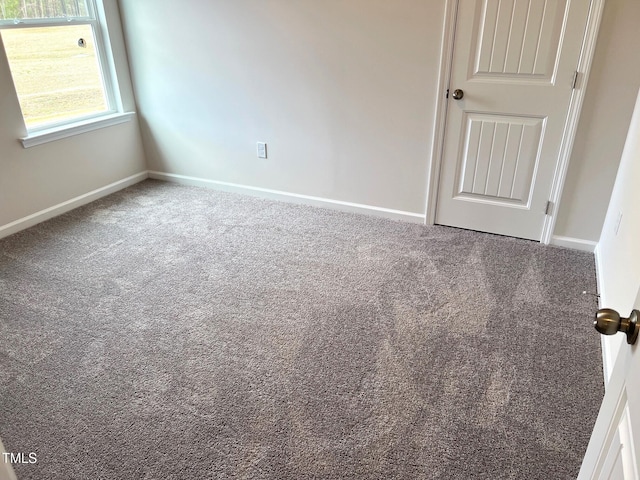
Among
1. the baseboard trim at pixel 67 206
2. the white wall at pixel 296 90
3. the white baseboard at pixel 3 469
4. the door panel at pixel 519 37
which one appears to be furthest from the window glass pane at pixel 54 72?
the white baseboard at pixel 3 469

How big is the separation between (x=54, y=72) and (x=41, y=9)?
42 centimetres

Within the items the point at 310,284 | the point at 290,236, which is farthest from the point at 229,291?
the point at 290,236

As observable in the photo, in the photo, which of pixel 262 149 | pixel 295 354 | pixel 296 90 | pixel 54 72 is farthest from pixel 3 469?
pixel 54 72

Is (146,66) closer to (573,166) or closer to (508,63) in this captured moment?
(508,63)

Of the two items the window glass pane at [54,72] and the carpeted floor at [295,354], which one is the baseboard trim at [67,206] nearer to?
the carpeted floor at [295,354]

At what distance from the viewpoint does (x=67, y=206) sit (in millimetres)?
3723

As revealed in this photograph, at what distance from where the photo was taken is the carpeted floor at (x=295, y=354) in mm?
1690

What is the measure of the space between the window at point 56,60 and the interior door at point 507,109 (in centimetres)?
281

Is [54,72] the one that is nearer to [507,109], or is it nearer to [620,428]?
[507,109]

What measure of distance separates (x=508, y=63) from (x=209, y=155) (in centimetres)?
245

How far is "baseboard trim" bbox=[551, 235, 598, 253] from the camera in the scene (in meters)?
3.04

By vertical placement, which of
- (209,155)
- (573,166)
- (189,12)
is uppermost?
(189,12)

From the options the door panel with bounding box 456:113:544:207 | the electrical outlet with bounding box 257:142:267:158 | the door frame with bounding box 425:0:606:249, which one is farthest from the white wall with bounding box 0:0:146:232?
the door panel with bounding box 456:113:544:207

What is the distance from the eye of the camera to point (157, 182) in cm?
434
